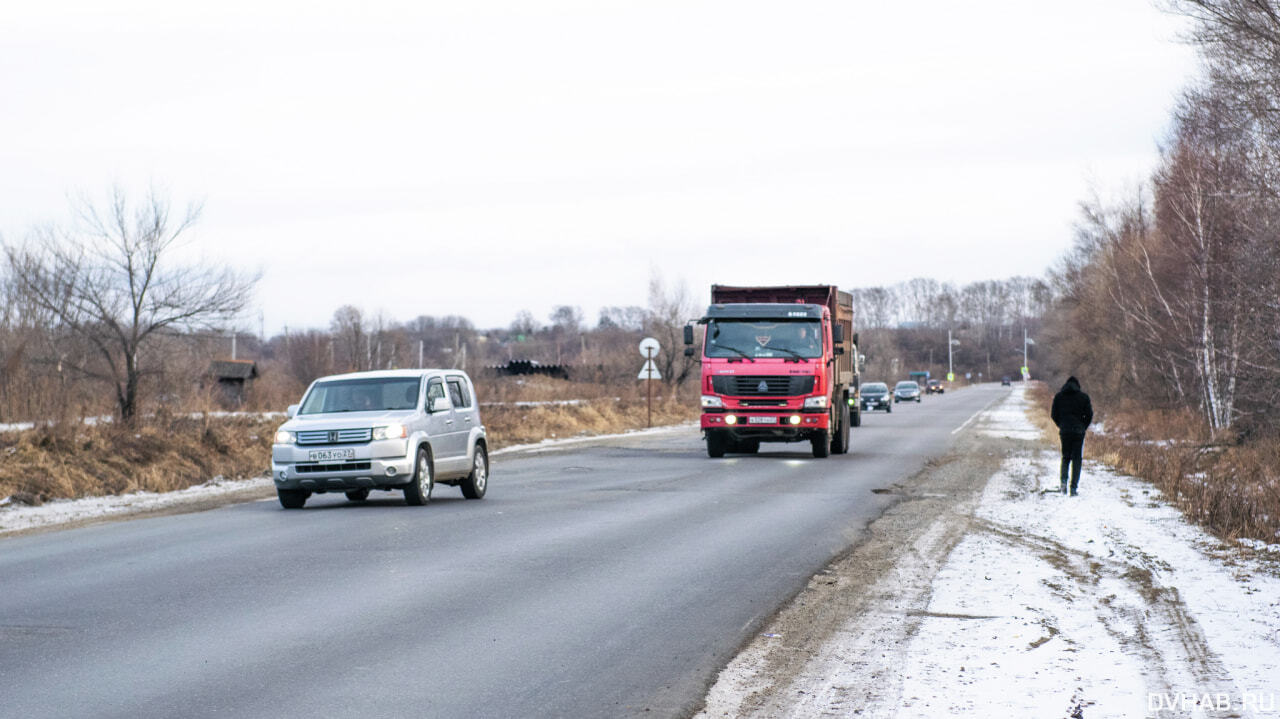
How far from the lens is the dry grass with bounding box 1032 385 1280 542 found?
1363 cm

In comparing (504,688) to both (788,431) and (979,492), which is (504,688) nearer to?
(979,492)

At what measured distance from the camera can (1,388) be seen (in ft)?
80.8

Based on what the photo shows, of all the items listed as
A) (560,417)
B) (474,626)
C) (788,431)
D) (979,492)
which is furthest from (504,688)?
(560,417)

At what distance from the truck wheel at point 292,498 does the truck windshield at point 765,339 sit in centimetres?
1101

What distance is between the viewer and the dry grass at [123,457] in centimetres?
1916

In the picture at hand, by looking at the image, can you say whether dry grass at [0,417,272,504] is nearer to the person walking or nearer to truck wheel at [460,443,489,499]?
truck wheel at [460,443,489,499]

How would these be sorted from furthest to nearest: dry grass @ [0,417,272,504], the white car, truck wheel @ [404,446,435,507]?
the white car < dry grass @ [0,417,272,504] < truck wheel @ [404,446,435,507]

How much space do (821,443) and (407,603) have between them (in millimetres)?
18264

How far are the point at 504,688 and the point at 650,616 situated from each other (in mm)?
2310

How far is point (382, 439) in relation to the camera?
639 inches

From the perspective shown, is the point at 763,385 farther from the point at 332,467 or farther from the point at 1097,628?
the point at 1097,628

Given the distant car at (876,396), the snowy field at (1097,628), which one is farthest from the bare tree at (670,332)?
the snowy field at (1097,628)

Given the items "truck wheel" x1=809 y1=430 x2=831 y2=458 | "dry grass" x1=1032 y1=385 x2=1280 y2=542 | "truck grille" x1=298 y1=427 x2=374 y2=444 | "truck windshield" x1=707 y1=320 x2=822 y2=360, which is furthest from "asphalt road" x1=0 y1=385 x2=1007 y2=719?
"truck wheel" x1=809 y1=430 x2=831 y2=458

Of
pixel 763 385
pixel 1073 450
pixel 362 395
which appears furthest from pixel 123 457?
pixel 1073 450
